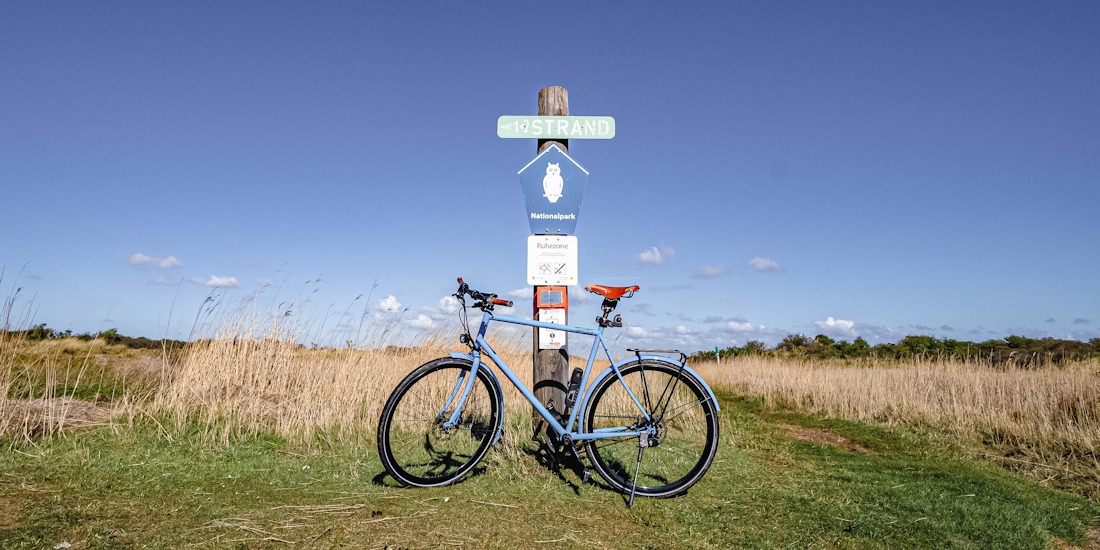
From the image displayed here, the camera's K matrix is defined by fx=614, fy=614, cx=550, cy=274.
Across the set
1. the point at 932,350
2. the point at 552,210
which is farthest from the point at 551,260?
the point at 932,350

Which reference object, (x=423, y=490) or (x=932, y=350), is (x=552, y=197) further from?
(x=932, y=350)

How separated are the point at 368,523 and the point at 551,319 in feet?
7.62

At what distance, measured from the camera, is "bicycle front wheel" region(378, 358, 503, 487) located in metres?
4.16

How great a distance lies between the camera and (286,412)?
6.11 metres

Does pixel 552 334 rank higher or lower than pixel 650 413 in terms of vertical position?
higher

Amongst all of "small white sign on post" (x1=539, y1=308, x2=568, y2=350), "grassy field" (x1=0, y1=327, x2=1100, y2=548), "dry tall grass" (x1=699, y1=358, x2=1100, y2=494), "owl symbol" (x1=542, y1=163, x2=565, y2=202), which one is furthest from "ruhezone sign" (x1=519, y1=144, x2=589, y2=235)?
"dry tall grass" (x1=699, y1=358, x2=1100, y2=494)

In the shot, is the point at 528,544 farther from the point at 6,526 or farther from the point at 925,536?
the point at 6,526

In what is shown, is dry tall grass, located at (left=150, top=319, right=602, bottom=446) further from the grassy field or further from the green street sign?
the green street sign

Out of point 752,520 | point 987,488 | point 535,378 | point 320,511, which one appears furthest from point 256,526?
point 987,488

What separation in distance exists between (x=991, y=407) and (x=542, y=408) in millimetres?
6850

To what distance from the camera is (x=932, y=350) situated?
874 inches

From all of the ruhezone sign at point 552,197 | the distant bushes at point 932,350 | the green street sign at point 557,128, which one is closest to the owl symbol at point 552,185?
the ruhezone sign at point 552,197

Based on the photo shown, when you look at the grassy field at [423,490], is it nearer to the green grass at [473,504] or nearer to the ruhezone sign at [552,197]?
the green grass at [473,504]

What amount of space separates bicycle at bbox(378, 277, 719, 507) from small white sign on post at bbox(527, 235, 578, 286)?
913 millimetres
